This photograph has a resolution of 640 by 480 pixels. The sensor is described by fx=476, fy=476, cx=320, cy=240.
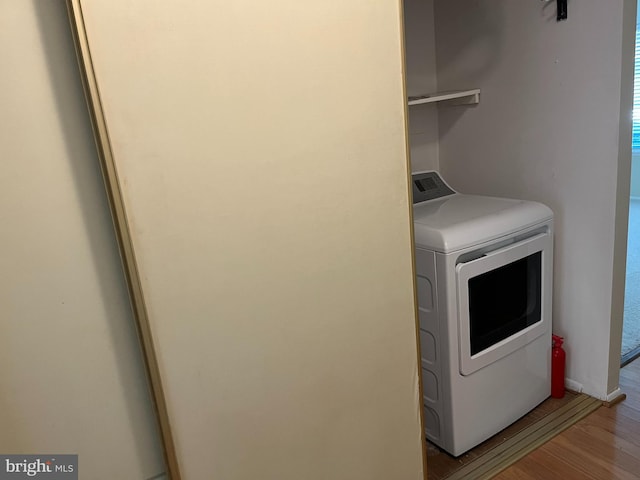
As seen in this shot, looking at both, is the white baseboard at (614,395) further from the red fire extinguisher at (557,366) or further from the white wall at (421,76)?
the white wall at (421,76)

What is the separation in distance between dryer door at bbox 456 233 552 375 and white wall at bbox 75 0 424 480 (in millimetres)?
451

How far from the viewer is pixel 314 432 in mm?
1241

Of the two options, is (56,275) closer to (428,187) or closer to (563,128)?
(428,187)

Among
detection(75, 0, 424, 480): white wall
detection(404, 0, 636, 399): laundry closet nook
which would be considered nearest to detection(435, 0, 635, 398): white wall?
detection(404, 0, 636, 399): laundry closet nook

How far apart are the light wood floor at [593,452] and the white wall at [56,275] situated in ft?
4.65

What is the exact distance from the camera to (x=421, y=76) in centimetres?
234

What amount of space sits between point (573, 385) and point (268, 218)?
1.82m

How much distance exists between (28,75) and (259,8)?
463mm

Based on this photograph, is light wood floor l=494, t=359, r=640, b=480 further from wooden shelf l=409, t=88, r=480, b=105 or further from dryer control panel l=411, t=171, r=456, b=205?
wooden shelf l=409, t=88, r=480, b=105

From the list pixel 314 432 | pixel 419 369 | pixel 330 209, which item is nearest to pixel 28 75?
pixel 330 209

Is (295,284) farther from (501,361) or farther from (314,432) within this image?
(501,361)

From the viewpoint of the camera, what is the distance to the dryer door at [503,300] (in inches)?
68.3

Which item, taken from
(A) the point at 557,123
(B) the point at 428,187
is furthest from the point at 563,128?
(B) the point at 428,187

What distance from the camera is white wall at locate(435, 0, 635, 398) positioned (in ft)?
5.91
